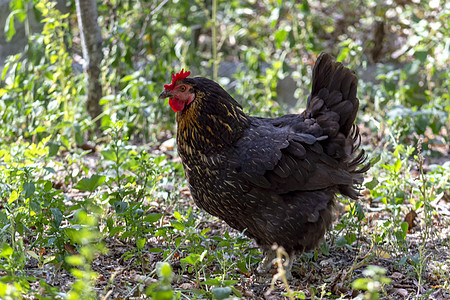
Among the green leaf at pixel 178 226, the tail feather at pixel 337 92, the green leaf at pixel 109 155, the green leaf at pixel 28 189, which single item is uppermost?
the tail feather at pixel 337 92

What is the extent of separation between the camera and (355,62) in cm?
568

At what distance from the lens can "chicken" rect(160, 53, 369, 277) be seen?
10.2ft

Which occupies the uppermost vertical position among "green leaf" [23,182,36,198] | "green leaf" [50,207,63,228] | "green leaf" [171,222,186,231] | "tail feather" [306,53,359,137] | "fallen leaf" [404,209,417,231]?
"tail feather" [306,53,359,137]

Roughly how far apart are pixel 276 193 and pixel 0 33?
450 centimetres

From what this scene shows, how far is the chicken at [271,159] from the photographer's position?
3096mm

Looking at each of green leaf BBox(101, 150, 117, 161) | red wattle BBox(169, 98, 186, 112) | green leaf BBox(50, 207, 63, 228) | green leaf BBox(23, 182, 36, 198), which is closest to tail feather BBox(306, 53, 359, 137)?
red wattle BBox(169, 98, 186, 112)

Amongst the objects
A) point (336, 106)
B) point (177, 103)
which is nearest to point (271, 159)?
point (336, 106)

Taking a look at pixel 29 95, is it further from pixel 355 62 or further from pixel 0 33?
pixel 355 62

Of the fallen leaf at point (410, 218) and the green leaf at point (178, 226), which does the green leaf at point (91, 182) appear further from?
the fallen leaf at point (410, 218)

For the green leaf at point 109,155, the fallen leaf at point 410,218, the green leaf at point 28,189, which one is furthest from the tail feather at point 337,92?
the green leaf at point 28,189

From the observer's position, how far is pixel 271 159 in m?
3.09

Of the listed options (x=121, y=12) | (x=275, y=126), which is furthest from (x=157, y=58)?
(x=275, y=126)

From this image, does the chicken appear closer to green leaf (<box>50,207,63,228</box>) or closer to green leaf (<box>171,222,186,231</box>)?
green leaf (<box>171,222,186,231</box>)

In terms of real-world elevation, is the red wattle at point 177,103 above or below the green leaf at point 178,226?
above
